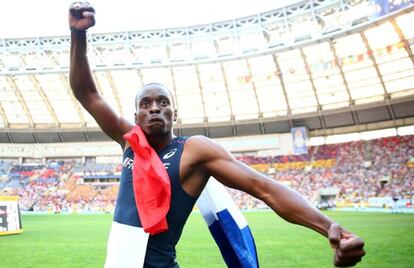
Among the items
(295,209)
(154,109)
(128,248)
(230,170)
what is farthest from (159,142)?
(295,209)

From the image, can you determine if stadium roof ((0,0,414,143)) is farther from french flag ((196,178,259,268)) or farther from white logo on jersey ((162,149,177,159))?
white logo on jersey ((162,149,177,159))

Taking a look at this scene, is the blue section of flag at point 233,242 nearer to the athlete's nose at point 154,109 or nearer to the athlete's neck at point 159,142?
the athlete's neck at point 159,142

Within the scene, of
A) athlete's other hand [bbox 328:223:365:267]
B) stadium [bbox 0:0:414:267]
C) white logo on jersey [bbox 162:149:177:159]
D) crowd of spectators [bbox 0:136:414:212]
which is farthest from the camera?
crowd of spectators [bbox 0:136:414:212]

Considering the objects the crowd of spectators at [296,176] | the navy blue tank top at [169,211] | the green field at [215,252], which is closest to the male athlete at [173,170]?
the navy blue tank top at [169,211]

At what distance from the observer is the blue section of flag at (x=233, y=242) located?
2.50 metres

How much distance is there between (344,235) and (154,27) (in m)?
34.5

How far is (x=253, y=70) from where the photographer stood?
36531mm

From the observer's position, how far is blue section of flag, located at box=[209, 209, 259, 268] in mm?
2498

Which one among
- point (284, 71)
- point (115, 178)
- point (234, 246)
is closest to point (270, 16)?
point (284, 71)

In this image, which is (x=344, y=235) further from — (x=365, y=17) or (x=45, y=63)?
(x=45, y=63)

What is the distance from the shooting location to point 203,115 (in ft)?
146

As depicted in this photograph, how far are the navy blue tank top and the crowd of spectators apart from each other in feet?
102

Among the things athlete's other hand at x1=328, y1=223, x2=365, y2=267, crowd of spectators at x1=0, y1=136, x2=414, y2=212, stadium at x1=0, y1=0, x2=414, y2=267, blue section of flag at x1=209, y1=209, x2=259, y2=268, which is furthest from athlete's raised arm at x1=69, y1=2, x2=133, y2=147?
crowd of spectators at x1=0, y1=136, x2=414, y2=212

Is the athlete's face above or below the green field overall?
above
